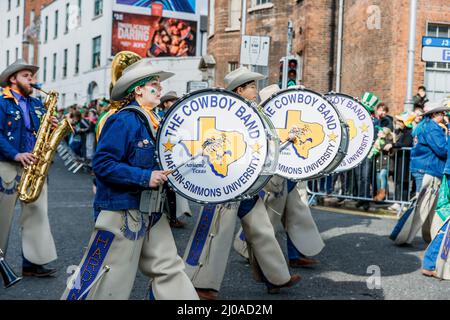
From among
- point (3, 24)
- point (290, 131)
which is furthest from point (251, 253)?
point (3, 24)

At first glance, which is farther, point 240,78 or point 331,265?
point 331,265

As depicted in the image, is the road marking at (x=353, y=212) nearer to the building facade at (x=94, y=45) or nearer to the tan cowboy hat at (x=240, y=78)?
the tan cowboy hat at (x=240, y=78)

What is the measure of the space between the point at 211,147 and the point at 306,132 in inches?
80.9

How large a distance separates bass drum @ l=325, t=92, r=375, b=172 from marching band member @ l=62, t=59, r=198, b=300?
143 inches

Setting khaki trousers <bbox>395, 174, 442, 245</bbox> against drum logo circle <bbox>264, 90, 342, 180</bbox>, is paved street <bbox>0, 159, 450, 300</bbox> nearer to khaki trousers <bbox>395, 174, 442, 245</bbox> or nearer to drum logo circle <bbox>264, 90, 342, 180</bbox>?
khaki trousers <bbox>395, 174, 442, 245</bbox>

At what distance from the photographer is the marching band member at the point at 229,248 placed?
577cm

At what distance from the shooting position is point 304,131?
6.34 m

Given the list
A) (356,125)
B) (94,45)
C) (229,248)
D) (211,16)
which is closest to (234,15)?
(211,16)

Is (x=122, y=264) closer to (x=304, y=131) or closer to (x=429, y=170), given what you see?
(x=304, y=131)

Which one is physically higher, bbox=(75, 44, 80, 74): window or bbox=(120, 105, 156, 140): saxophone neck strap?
bbox=(75, 44, 80, 74): window

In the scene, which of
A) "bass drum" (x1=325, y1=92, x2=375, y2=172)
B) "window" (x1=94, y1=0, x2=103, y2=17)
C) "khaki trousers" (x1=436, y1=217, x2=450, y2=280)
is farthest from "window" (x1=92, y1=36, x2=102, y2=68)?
"khaki trousers" (x1=436, y1=217, x2=450, y2=280)

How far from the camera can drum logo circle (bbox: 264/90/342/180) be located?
629 centimetres

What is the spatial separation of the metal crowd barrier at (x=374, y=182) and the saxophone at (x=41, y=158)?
697 centimetres

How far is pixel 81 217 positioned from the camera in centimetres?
1097
